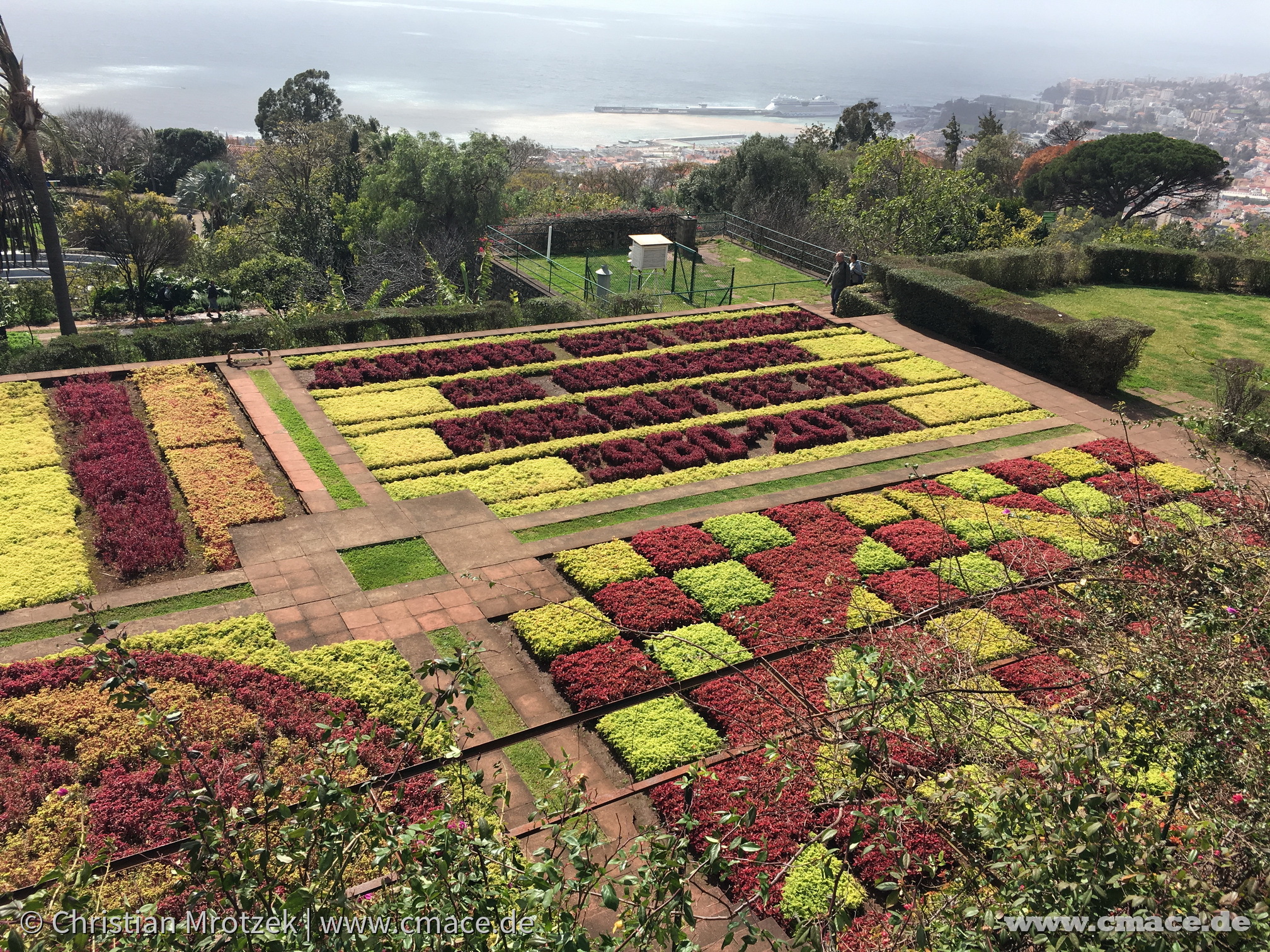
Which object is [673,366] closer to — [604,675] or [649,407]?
[649,407]

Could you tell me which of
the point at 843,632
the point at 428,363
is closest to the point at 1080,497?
the point at 843,632

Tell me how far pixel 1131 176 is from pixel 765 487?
159ft

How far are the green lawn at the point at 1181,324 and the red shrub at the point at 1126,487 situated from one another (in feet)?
15.7

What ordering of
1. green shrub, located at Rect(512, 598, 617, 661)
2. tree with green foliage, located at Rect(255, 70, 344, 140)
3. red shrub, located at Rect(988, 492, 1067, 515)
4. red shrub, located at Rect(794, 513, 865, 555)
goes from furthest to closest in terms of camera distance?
tree with green foliage, located at Rect(255, 70, 344, 140) < red shrub, located at Rect(988, 492, 1067, 515) < red shrub, located at Rect(794, 513, 865, 555) < green shrub, located at Rect(512, 598, 617, 661)

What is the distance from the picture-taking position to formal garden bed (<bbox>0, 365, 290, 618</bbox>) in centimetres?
1011

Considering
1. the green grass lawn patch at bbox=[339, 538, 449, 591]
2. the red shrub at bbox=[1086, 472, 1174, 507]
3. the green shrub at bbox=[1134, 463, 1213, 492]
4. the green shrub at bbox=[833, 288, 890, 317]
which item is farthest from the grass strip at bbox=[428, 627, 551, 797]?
the green shrub at bbox=[833, 288, 890, 317]

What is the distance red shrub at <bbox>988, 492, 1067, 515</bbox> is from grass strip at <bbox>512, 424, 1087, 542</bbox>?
4.29 ft

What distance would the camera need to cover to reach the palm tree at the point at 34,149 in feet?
60.2

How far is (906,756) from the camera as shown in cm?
755

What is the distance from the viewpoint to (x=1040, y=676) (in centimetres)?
897

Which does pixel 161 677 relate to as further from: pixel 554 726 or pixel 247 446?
pixel 247 446

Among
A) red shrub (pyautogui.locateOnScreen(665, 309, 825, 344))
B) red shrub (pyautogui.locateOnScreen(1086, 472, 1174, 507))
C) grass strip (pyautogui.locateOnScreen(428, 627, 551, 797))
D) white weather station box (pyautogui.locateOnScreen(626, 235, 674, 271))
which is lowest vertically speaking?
grass strip (pyautogui.locateOnScreen(428, 627, 551, 797))

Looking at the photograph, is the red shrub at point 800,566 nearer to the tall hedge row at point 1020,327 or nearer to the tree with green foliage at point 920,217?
the tall hedge row at point 1020,327

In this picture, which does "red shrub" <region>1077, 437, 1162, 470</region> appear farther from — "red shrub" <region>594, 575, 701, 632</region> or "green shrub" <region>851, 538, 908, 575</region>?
"red shrub" <region>594, 575, 701, 632</region>
